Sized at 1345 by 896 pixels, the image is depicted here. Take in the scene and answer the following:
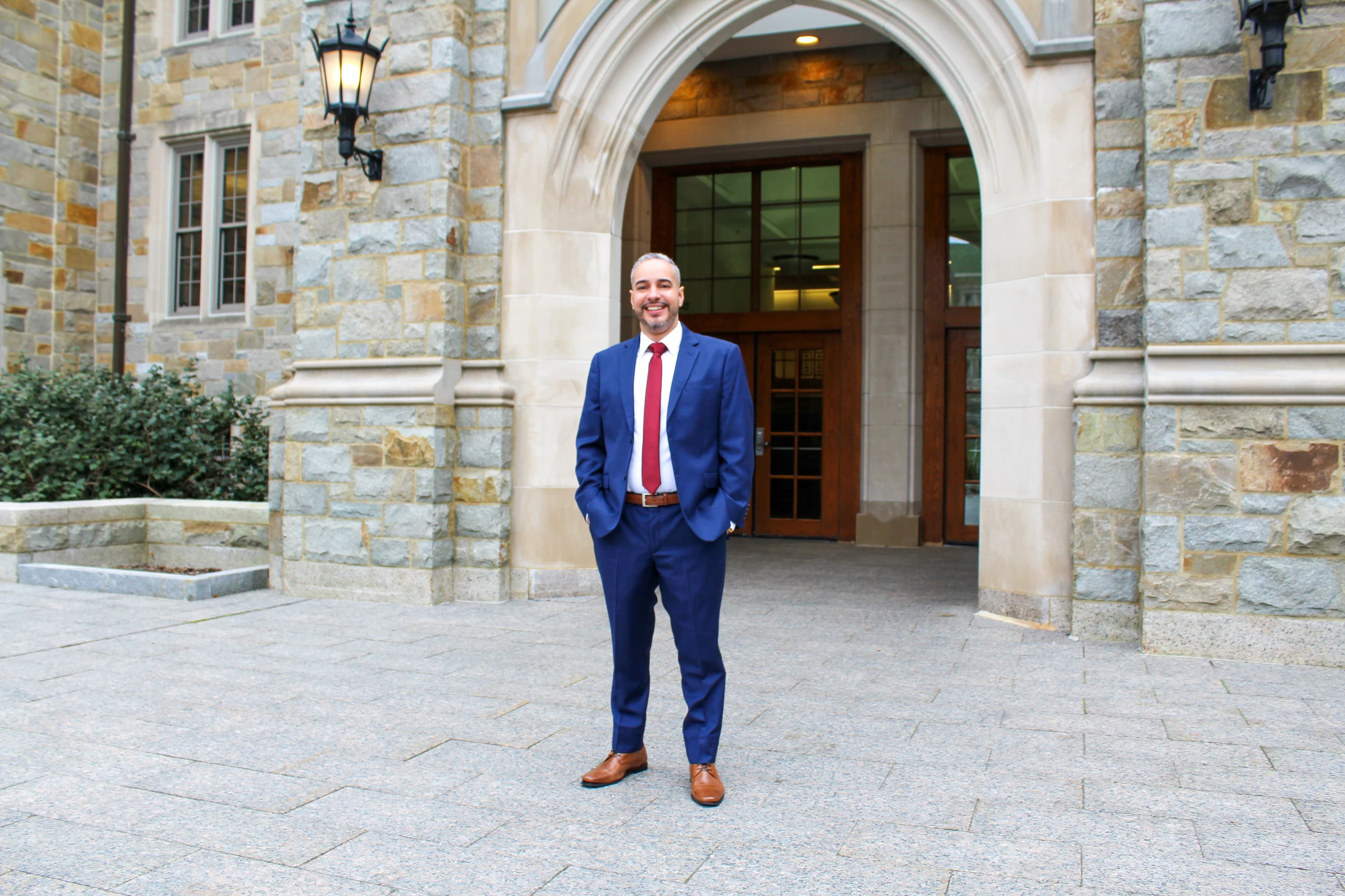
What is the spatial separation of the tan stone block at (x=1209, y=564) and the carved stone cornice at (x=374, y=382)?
4377 mm

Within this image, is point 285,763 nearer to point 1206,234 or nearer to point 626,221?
point 1206,234

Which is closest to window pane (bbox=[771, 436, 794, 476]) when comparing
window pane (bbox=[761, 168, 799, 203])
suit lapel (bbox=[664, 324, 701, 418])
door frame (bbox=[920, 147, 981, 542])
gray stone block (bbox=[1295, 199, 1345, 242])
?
door frame (bbox=[920, 147, 981, 542])

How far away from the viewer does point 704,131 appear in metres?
10.2

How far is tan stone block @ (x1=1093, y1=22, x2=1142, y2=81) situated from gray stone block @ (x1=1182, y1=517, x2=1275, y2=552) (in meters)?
2.41

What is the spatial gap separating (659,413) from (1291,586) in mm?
3525

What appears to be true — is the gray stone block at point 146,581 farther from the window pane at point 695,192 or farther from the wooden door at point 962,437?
the wooden door at point 962,437

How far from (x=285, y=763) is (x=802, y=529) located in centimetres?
742

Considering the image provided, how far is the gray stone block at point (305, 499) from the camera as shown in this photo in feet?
21.8

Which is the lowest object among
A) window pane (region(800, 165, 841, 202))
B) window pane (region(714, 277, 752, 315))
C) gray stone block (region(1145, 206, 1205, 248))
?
gray stone block (region(1145, 206, 1205, 248))

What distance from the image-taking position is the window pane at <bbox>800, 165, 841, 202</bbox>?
403 inches

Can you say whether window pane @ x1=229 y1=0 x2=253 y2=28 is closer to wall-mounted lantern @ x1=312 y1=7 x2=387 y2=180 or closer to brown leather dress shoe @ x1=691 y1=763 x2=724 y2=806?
wall-mounted lantern @ x1=312 y1=7 x2=387 y2=180

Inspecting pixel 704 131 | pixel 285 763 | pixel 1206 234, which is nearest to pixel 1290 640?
pixel 1206 234

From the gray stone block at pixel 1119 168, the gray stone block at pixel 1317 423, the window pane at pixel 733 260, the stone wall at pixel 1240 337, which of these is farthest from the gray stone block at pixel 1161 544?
the window pane at pixel 733 260

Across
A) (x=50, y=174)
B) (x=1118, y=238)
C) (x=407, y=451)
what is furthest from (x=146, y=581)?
(x=50, y=174)
